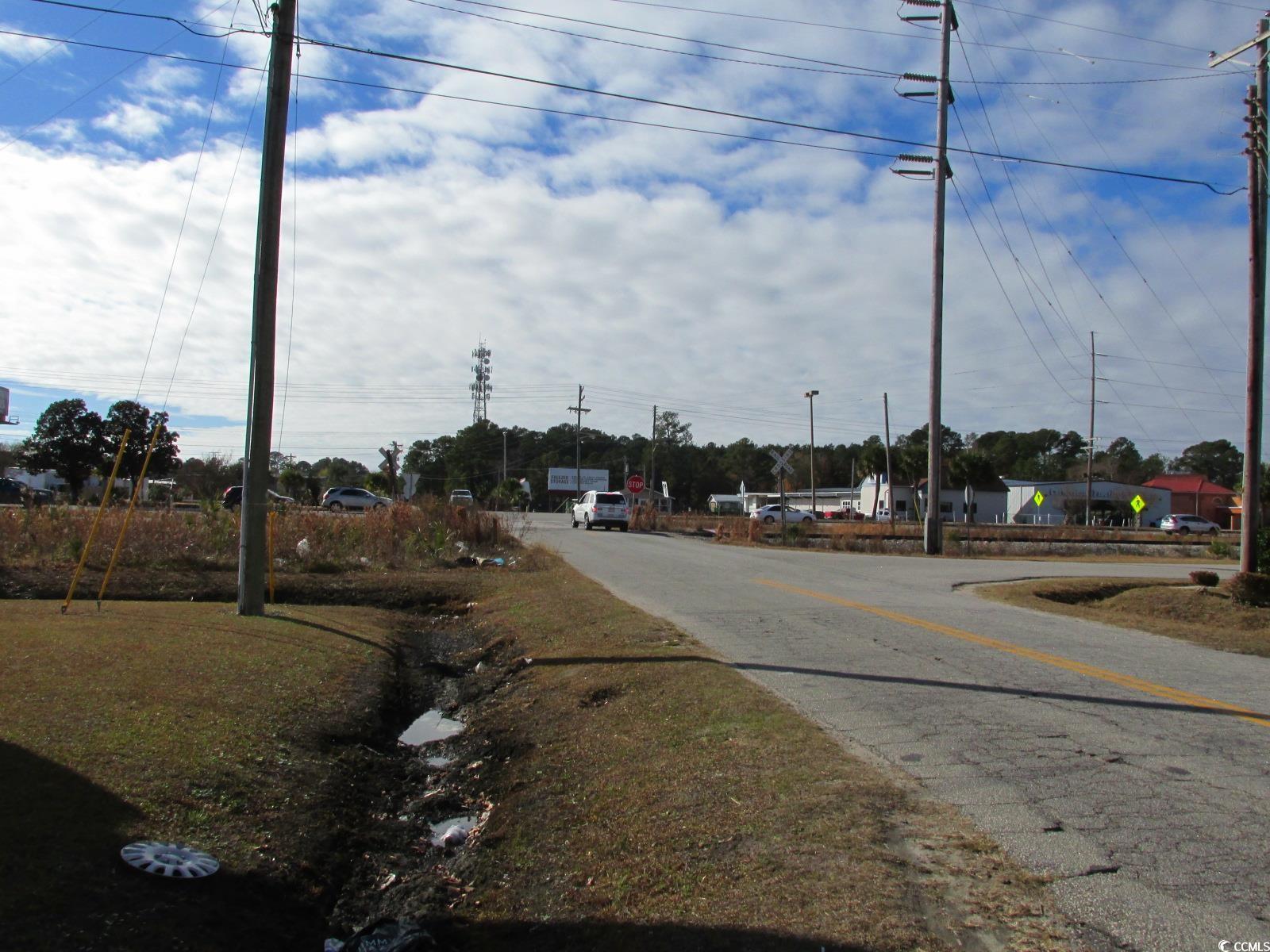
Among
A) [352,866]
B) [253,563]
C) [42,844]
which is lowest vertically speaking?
[352,866]

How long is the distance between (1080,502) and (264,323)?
78536mm

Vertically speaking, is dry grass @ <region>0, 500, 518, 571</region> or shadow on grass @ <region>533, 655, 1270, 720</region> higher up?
dry grass @ <region>0, 500, 518, 571</region>

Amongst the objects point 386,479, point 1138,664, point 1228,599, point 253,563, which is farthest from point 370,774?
point 386,479

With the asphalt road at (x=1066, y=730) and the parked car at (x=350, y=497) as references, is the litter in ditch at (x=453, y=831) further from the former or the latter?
the parked car at (x=350, y=497)

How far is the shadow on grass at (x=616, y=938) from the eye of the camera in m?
3.52

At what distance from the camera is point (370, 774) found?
654 cm

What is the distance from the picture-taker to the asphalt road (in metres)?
3.88

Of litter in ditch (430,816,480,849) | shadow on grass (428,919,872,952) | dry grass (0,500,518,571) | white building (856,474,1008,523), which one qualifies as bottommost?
litter in ditch (430,816,480,849)

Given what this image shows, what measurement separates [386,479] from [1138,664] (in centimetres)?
4803

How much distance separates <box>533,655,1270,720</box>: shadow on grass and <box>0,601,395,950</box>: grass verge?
7.30ft

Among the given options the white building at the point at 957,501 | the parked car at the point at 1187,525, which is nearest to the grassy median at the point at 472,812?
the parked car at the point at 1187,525

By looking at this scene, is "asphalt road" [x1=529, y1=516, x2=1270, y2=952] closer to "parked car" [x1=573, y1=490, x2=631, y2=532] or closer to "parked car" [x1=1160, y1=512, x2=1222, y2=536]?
"parked car" [x1=573, y1=490, x2=631, y2=532]

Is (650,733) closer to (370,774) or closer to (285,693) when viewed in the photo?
(370,774)

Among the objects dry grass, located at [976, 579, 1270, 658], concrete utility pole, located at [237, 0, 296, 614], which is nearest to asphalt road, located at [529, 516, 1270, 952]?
dry grass, located at [976, 579, 1270, 658]
